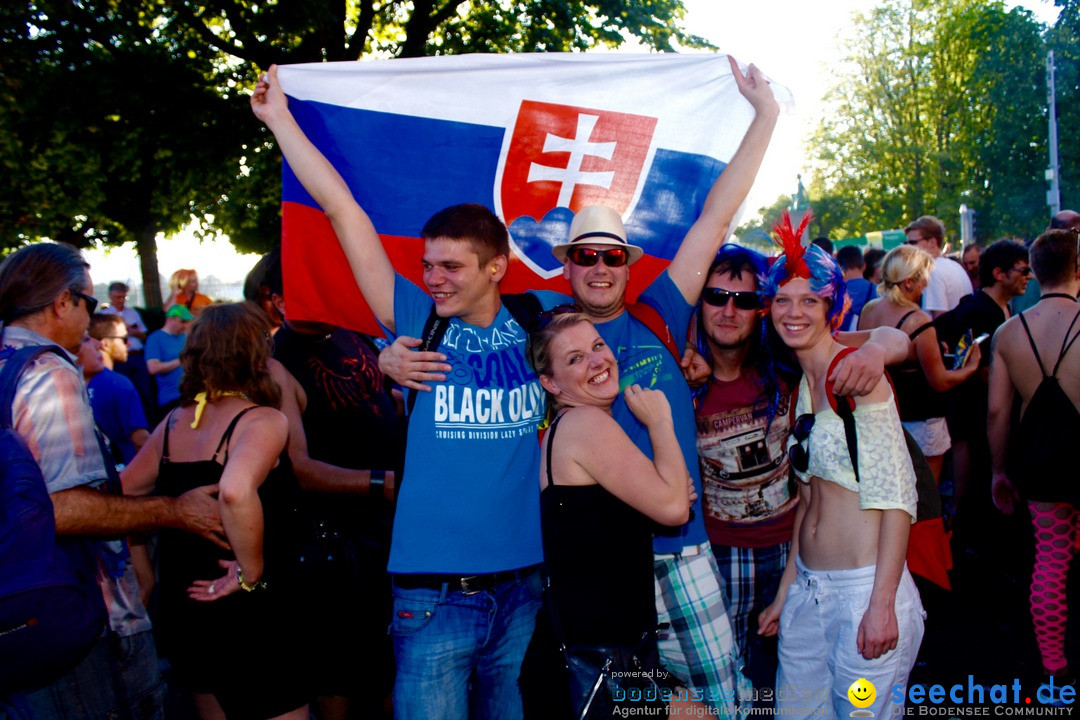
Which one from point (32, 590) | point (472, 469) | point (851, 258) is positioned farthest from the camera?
point (851, 258)

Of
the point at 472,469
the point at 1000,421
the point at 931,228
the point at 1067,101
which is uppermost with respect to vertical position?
the point at 1067,101

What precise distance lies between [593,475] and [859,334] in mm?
1431

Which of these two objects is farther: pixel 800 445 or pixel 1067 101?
pixel 1067 101

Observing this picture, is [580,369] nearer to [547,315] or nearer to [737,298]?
[547,315]

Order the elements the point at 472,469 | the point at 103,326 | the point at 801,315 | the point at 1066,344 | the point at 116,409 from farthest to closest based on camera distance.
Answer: the point at 103,326 → the point at 116,409 → the point at 1066,344 → the point at 801,315 → the point at 472,469

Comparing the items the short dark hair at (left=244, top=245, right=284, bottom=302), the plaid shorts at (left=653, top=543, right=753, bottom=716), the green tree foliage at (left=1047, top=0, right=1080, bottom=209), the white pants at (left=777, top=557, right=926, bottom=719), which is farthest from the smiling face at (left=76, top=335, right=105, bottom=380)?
the green tree foliage at (left=1047, top=0, right=1080, bottom=209)

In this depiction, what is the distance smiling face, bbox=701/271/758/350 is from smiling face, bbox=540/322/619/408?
2.68 feet

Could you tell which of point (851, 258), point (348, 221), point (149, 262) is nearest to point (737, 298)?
point (348, 221)

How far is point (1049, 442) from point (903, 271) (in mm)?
1795

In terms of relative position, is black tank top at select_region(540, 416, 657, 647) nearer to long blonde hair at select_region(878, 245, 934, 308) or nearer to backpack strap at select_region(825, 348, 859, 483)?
backpack strap at select_region(825, 348, 859, 483)

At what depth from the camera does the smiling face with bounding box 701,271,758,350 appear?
3195mm

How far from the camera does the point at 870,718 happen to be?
2.59m

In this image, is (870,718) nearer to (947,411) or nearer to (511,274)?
(511,274)

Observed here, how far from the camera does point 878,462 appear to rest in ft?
8.55
